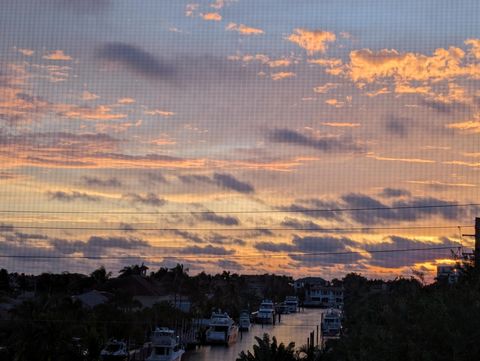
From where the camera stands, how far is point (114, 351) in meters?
68.4

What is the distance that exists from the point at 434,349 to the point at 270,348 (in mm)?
27161

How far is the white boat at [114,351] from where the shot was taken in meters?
67.2

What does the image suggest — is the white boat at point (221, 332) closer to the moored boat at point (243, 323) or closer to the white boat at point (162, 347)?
the white boat at point (162, 347)

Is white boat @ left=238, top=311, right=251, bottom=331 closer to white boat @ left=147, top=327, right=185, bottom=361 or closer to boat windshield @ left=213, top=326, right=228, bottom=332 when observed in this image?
boat windshield @ left=213, top=326, right=228, bottom=332

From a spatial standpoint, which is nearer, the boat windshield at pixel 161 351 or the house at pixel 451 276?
the house at pixel 451 276

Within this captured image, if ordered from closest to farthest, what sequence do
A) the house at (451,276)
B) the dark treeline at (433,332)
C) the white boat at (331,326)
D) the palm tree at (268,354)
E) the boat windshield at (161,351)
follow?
the dark treeline at (433,332), the palm tree at (268,354), the house at (451,276), the boat windshield at (161,351), the white boat at (331,326)

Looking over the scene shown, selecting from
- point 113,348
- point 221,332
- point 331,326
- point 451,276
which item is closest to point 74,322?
point 113,348

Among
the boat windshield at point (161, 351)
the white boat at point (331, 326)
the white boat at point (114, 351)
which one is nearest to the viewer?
the white boat at point (114, 351)

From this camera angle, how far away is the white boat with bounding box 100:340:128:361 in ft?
220

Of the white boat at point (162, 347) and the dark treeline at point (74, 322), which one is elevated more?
the dark treeline at point (74, 322)

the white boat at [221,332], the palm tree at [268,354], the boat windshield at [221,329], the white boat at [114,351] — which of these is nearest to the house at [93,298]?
the white boat at [221,332]

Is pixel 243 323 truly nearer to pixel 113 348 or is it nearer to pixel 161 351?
pixel 161 351

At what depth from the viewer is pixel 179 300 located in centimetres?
12769

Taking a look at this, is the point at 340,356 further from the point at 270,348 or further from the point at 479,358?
the point at 479,358
